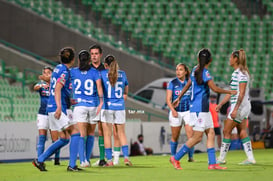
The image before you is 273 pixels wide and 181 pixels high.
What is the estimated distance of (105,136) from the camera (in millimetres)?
13539

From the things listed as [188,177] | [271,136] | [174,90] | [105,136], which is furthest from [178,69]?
[271,136]

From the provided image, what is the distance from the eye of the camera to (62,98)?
11461 mm

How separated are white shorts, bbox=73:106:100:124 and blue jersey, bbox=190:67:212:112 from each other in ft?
7.09

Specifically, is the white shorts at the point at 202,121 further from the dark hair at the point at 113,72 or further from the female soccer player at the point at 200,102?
the dark hair at the point at 113,72

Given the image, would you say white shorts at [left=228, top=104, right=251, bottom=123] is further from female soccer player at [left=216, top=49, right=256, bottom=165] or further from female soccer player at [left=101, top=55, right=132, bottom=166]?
female soccer player at [left=101, top=55, right=132, bottom=166]

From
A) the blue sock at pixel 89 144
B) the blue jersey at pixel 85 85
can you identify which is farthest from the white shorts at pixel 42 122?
the blue jersey at pixel 85 85

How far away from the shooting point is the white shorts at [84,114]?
41.8 ft

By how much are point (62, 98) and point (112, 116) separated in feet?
7.74

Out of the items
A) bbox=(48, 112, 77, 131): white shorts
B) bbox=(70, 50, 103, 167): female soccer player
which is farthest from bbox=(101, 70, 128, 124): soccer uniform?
bbox=(48, 112, 77, 131): white shorts

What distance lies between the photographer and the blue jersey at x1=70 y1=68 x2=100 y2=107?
41.6 feet

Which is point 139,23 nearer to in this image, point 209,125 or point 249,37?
point 249,37

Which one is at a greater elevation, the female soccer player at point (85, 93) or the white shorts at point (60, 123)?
the female soccer player at point (85, 93)

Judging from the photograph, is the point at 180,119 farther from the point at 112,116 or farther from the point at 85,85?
the point at 85,85

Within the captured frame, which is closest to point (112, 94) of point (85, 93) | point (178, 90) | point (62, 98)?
point (85, 93)
